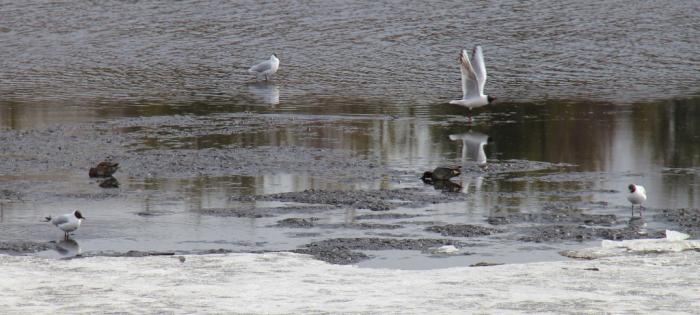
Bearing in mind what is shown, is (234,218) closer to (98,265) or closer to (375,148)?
(98,265)

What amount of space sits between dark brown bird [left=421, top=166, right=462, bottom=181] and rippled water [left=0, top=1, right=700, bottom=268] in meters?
0.25

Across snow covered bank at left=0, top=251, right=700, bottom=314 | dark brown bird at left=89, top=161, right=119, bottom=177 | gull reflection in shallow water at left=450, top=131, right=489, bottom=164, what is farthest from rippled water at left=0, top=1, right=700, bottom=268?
snow covered bank at left=0, top=251, right=700, bottom=314

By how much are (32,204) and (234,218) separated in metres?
2.34

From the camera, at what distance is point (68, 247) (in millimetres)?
12492

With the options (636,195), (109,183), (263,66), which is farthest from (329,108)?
(636,195)

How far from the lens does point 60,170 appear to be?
54.2 feet

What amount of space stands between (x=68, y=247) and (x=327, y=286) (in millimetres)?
3155

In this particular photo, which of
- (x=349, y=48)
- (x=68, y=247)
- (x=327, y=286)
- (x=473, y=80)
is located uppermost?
(x=349, y=48)

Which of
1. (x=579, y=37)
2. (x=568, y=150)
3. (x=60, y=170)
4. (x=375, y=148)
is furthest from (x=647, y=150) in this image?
(x=579, y=37)

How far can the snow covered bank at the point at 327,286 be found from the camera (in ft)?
32.3

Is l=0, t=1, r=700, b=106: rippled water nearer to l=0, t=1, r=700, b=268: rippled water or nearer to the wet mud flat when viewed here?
l=0, t=1, r=700, b=268: rippled water

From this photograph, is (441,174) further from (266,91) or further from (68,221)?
(266,91)

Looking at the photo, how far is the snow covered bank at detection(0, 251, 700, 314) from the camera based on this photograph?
32.3 feet

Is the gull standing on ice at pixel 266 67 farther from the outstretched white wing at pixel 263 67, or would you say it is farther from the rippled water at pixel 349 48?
the rippled water at pixel 349 48
